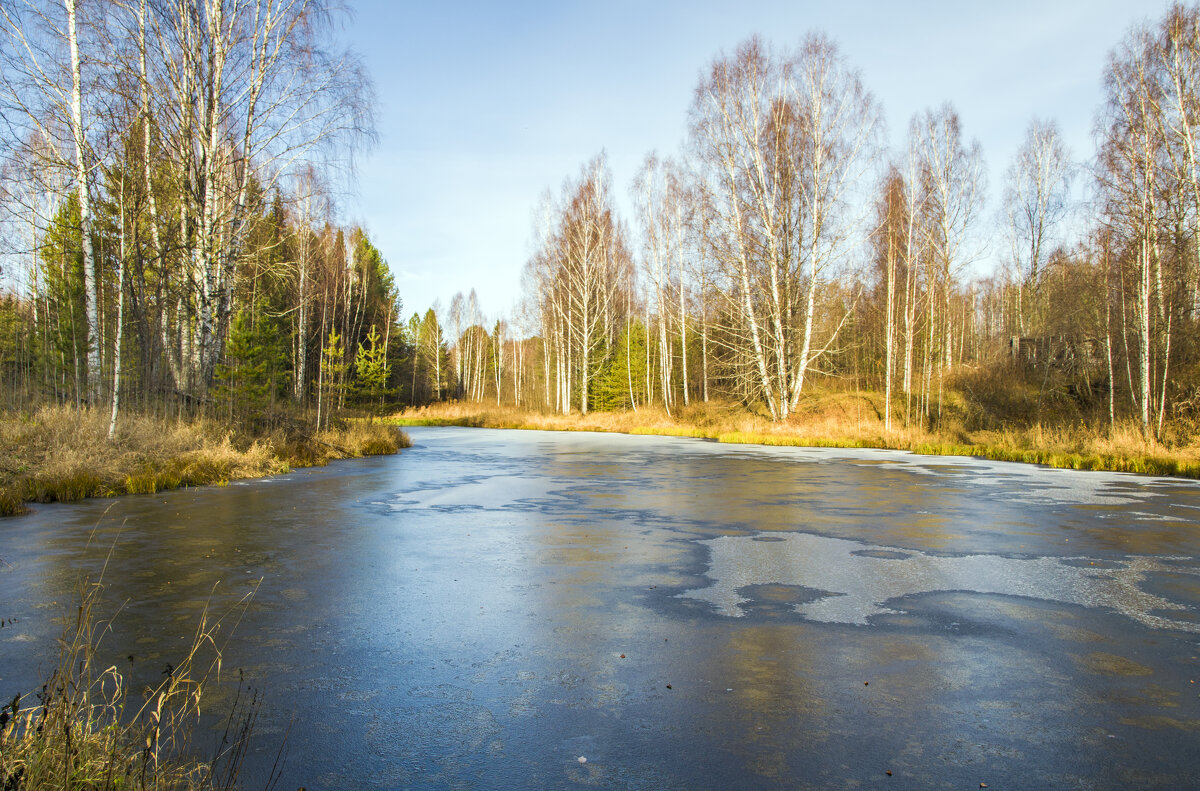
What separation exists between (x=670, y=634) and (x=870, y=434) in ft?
61.4

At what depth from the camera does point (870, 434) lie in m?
21.1

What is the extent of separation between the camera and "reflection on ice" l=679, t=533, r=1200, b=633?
4.73 m

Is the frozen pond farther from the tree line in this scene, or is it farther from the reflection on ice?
the tree line

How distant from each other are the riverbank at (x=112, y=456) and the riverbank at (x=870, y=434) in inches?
612

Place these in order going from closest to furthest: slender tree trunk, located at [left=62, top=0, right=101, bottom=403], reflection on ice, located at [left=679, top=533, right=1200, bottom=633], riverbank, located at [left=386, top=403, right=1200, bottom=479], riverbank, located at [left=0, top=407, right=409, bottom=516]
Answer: reflection on ice, located at [left=679, top=533, right=1200, bottom=633], riverbank, located at [left=0, top=407, right=409, bottom=516], slender tree trunk, located at [left=62, top=0, right=101, bottom=403], riverbank, located at [left=386, top=403, right=1200, bottom=479]

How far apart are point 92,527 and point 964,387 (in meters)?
26.7

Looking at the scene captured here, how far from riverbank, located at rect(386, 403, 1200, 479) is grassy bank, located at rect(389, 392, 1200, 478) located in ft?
0.06

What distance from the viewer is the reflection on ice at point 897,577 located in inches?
186

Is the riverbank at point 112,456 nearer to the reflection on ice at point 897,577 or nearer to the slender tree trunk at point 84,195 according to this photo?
the slender tree trunk at point 84,195

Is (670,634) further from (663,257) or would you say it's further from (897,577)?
(663,257)

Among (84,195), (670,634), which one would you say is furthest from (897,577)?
(84,195)

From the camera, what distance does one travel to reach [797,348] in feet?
79.3

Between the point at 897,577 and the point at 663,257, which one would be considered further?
the point at 663,257

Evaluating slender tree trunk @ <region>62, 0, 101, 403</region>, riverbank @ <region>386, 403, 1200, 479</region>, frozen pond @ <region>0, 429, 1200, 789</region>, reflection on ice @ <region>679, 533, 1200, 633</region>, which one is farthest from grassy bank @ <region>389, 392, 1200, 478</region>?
slender tree trunk @ <region>62, 0, 101, 403</region>
